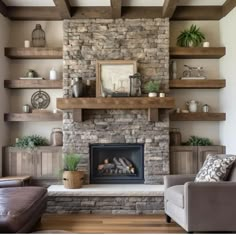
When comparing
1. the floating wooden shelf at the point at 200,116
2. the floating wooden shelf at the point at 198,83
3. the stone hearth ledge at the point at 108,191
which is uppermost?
the floating wooden shelf at the point at 198,83

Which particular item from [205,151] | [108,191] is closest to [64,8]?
[108,191]

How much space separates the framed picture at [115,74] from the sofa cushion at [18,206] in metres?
2.12

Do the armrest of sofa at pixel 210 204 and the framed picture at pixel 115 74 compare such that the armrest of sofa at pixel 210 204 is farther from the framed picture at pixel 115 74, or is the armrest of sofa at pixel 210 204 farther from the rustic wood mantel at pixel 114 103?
the framed picture at pixel 115 74

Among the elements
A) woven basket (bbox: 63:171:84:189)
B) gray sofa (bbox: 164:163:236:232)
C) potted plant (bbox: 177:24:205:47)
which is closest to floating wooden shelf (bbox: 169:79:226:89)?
potted plant (bbox: 177:24:205:47)

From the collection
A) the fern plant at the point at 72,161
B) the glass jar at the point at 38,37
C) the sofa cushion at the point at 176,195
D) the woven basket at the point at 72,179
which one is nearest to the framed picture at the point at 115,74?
the glass jar at the point at 38,37

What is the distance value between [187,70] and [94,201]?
8.83 ft

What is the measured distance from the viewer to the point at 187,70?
6.24 metres

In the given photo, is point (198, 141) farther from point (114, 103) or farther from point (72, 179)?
point (72, 179)

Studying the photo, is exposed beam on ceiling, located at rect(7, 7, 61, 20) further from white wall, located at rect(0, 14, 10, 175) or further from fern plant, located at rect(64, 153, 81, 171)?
fern plant, located at rect(64, 153, 81, 171)

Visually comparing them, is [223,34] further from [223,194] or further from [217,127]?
[223,194]

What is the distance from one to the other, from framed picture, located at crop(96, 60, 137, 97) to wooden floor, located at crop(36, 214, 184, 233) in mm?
1975

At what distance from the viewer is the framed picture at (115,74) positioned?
5.83 meters

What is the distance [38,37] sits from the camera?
19.9ft

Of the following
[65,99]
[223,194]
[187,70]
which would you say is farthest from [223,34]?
[223,194]
